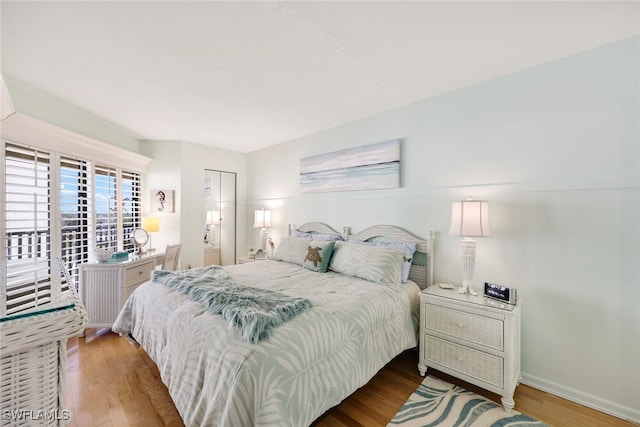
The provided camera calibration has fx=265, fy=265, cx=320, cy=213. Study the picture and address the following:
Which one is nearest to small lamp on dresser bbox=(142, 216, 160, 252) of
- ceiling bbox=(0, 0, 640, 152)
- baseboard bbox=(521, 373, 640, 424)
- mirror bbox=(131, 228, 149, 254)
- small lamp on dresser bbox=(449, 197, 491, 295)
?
mirror bbox=(131, 228, 149, 254)

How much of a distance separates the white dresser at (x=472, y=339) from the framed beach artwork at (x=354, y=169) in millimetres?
1306

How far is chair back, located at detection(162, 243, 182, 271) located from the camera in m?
3.31

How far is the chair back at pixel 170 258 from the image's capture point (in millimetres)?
3307

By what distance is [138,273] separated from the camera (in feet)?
10.3

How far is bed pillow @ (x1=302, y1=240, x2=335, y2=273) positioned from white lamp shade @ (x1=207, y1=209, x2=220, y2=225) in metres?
2.54

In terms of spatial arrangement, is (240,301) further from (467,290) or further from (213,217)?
(213,217)

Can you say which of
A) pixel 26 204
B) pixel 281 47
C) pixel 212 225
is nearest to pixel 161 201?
pixel 212 225

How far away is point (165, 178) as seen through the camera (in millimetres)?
4113

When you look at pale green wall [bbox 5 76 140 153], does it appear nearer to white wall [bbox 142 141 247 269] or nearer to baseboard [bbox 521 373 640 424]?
white wall [bbox 142 141 247 269]

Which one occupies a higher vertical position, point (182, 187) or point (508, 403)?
point (182, 187)

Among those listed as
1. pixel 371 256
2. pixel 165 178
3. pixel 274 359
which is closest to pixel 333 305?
pixel 274 359

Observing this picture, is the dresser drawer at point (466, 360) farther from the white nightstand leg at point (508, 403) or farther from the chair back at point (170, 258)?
the chair back at point (170, 258)

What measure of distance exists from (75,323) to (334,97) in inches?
100

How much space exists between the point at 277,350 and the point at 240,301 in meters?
0.48
